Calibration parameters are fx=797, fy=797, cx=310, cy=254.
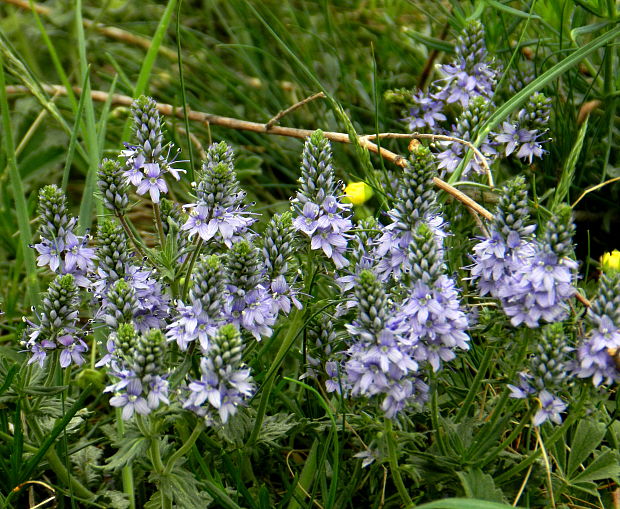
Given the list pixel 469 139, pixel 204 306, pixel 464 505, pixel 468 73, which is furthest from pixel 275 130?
pixel 464 505

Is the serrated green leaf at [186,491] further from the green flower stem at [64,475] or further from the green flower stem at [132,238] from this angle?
the green flower stem at [132,238]

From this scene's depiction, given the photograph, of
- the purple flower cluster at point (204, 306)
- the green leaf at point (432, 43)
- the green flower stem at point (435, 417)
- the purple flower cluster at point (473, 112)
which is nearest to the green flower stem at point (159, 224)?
the purple flower cluster at point (204, 306)

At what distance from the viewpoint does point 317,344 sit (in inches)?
91.7

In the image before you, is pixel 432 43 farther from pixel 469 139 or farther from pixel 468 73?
pixel 469 139

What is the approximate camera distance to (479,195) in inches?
121

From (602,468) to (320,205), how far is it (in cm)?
107

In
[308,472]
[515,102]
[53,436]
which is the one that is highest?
[515,102]

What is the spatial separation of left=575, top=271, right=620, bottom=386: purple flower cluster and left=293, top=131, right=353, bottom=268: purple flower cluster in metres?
0.63

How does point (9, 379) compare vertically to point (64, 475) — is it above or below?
above

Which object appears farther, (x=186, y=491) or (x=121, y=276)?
(x=121, y=276)

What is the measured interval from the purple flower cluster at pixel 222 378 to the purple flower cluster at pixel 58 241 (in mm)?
625

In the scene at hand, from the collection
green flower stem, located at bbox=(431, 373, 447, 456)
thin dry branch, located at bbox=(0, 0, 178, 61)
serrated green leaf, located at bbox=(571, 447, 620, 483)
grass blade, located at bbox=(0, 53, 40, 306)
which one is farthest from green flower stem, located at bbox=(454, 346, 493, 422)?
thin dry branch, located at bbox=(0, 0, 178, 61)

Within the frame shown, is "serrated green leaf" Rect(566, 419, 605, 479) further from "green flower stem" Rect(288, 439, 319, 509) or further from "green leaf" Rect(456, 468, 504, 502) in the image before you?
"green flower stem" Rect(288, 439, 319, 509)

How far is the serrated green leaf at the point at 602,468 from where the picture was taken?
7.14ft
